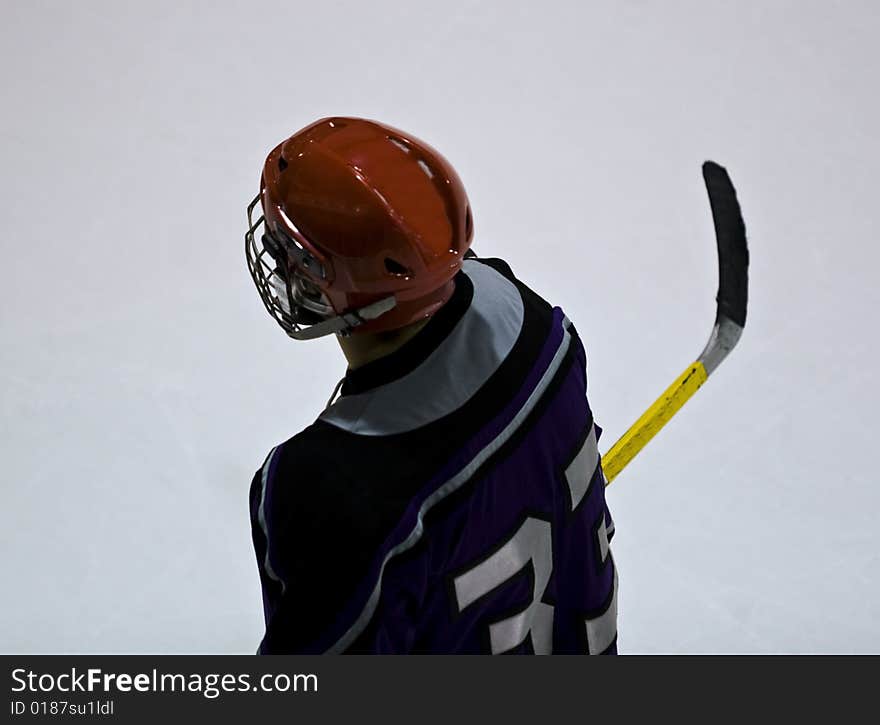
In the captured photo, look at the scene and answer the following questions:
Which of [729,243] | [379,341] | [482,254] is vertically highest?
[482,254]

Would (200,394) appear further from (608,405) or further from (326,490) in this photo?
(326,490)

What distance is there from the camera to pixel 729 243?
1.46m

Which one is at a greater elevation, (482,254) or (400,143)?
(482,254)

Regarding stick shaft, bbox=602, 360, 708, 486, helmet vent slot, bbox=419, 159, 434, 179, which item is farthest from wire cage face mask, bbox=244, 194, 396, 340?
stick shaft, bbox=602, 360, 708, 486

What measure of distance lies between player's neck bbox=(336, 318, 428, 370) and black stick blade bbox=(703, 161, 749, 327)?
552mm

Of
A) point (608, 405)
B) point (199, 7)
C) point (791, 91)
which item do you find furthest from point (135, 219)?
point (791, 91)

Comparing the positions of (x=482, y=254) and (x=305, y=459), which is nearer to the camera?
(x=305, y=459)

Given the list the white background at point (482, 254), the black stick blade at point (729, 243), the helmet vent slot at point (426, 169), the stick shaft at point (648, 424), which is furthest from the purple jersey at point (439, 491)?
the white background at point (482, 254)

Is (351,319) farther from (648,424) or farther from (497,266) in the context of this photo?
(648,424)

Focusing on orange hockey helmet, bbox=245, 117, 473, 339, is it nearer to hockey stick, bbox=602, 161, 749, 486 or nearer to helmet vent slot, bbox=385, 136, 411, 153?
helmet vent slot, bbox=385, 136, 411, 153

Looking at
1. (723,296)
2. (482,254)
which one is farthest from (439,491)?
(482,254)

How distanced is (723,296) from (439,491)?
2.00 feet

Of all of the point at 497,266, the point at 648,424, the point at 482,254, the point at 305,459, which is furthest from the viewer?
the point at 482,254

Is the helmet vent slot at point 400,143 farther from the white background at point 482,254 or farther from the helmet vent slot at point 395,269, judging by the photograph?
the white background at point 482,254
